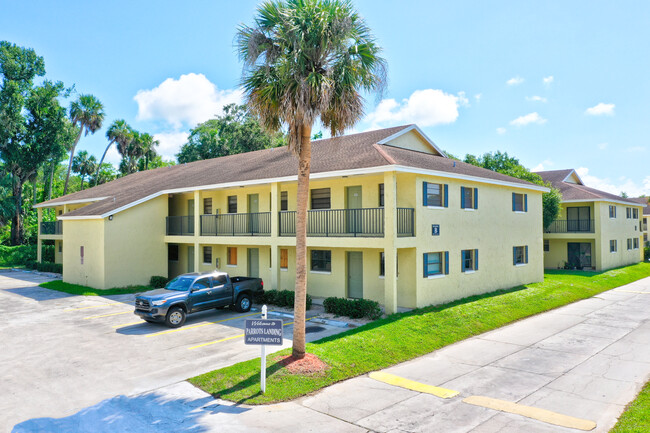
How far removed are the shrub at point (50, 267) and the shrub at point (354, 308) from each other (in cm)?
2364

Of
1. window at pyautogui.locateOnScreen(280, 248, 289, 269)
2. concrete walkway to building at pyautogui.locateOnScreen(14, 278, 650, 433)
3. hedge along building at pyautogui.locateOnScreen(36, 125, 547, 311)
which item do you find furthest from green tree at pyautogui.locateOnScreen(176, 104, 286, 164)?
concrete walkway to building at pyautogui.locateOnScreen(14, 278, 650, 433)

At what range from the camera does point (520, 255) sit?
24469mm

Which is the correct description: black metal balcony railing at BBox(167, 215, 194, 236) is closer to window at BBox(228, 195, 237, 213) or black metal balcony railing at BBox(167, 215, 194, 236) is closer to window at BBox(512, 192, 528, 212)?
window at BBox(228, 195, 237, 213)

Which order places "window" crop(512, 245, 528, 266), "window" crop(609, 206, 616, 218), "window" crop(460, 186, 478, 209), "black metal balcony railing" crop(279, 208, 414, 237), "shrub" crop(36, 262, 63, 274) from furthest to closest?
"window" crop(609, 206, 616, 218) → "shrub" crop(36, 262, 63, 274) → "window" crop(512, 245, 528, 266) → "window" crop(460, 186, 478, 209) → "black metal balcony railing" crop(279, 208, 414, 237)

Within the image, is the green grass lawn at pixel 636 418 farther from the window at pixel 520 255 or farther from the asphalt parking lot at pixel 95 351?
the window at pixel 520 255

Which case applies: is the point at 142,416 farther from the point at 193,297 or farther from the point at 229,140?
the point at 229,140

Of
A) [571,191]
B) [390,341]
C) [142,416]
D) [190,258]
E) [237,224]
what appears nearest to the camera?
[142,416]

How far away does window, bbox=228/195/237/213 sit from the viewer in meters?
A: 25.5

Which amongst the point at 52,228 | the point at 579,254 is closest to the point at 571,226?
the point at 579,254

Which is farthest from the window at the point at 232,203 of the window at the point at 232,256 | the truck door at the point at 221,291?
the truck door at the point at 221,291

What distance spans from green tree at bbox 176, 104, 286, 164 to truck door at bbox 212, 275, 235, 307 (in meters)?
29.2

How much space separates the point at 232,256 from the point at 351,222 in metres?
8.91

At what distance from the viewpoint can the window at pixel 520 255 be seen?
23547 millimetres

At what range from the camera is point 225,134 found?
49.6 m
